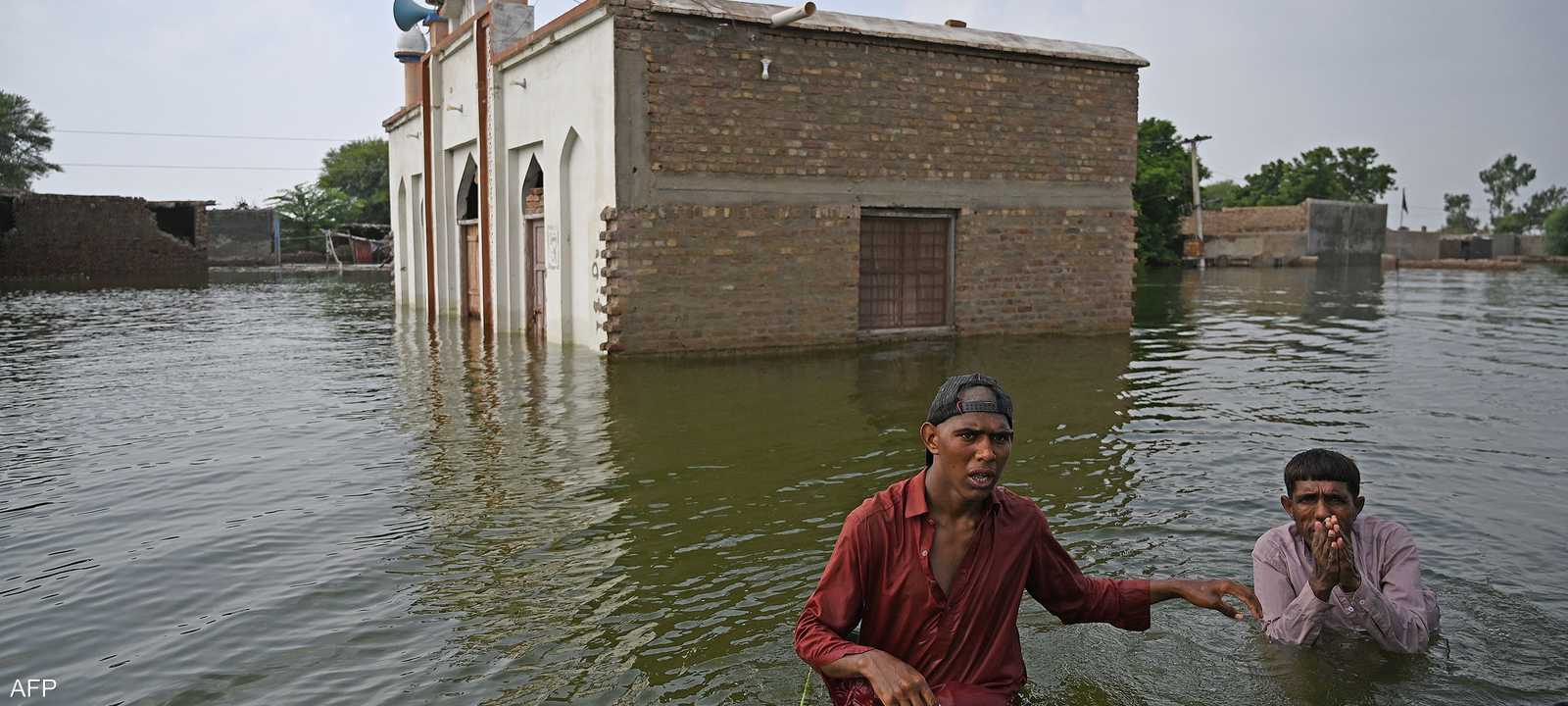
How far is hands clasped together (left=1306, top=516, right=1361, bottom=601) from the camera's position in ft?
13.2

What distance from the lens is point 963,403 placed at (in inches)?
138

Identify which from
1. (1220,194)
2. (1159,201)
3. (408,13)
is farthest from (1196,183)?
(1220,194)

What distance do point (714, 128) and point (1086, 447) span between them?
7.69 metres

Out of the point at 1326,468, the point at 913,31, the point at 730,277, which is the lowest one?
the point at 1326,468

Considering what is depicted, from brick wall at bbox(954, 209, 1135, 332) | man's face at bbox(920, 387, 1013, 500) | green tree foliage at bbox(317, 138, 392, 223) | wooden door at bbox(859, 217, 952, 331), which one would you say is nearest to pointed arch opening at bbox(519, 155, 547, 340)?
wooden door at bbox(859, 217, 952, 331)

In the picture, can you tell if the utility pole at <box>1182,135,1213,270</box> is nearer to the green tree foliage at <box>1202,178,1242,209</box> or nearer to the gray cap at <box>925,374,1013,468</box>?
the green tree foliage at <box>1202,178,1242,209</box>

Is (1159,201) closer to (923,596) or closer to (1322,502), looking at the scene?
(1322,502)

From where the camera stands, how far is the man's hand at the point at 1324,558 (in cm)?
404

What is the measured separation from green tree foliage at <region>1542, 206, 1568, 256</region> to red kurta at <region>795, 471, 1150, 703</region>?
76.7 m

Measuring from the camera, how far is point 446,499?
319 inches

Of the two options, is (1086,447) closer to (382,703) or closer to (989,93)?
(382,703)

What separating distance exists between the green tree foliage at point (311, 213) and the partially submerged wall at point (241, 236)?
2.42 m

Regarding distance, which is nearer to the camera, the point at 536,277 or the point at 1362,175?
the point at 536,277

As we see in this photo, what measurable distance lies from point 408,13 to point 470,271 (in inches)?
307
